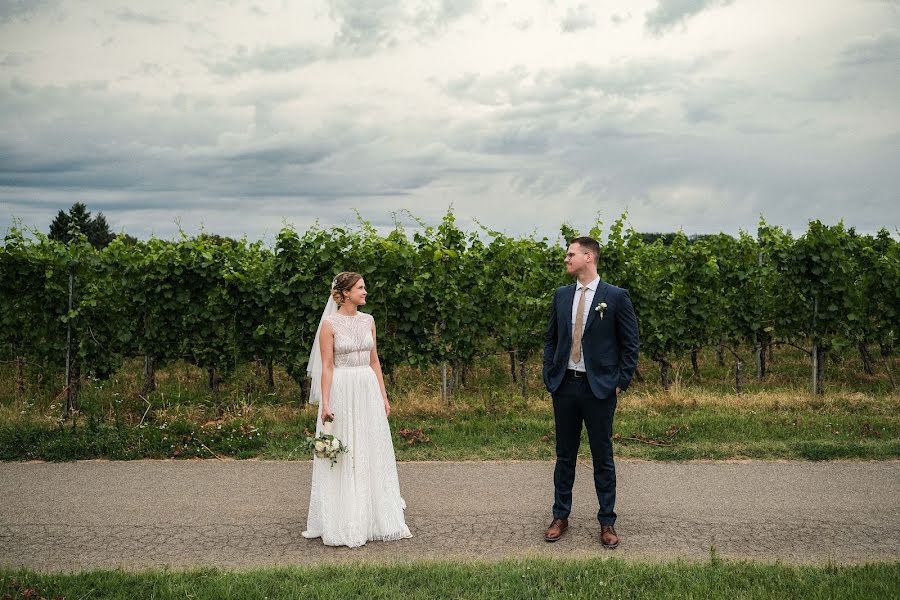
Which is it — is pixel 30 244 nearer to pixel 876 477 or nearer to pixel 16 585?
pixel 16 585

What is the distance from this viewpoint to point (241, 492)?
22.0 feet

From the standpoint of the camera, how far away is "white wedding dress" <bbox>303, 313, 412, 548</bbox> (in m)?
5.64

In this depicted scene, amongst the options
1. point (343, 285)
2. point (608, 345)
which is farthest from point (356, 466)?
point (608, 345)

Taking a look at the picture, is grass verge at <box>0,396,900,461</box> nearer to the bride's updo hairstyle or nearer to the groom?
the groom

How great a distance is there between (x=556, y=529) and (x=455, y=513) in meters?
0.93

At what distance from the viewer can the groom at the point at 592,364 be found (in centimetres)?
541

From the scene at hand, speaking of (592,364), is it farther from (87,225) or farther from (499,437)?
(87,225)

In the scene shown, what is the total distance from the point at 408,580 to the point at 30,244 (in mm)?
8848

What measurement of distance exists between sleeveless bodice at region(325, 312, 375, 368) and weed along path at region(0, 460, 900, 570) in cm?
136

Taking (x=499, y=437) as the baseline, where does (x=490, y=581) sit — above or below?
below

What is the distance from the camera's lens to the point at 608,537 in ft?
17.8

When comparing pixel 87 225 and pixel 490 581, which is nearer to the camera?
pixel 490 581

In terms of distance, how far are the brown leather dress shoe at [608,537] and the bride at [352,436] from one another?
1440 mm

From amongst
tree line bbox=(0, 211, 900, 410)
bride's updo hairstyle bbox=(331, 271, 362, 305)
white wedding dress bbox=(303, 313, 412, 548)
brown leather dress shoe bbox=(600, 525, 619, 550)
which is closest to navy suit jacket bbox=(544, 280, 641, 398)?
brown leather dress shoe bbox=(600, 525, 619, 550)
